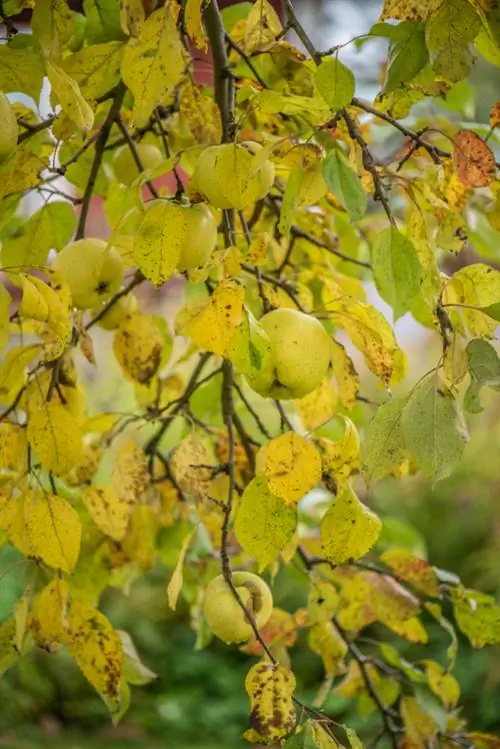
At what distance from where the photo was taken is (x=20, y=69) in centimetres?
58

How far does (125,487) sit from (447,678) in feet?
1.19

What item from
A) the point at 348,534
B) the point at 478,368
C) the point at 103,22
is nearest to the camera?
the point at 478,368

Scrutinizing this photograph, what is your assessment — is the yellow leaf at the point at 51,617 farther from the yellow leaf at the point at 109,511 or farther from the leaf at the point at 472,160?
the leaf at the point at 472,160

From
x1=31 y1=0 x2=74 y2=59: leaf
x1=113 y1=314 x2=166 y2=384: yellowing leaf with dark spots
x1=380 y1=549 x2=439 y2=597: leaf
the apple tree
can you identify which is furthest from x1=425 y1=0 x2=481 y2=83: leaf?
x1=380 y1=549 x2=439 y2=597: leaf

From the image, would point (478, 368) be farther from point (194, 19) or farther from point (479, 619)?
point (479, 619)

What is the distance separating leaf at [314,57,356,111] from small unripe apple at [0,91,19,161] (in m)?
0.18

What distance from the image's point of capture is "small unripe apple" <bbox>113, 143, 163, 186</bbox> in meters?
0.78

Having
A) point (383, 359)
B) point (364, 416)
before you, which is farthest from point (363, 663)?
point (383, 359)

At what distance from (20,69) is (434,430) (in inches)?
13.1

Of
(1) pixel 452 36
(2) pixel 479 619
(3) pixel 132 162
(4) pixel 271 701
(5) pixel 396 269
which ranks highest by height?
(3) pixel 132 162

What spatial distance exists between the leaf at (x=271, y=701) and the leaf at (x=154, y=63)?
0.33m

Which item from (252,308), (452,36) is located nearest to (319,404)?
(252,308)

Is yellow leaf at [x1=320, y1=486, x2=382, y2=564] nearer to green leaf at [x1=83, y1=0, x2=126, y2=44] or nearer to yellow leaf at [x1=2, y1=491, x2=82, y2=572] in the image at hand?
yellow leaf at [x1=2, y1=491, x2=82, y2=572]

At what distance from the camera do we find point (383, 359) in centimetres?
59
